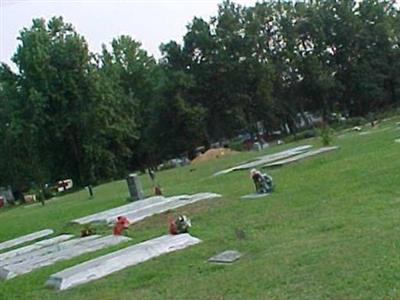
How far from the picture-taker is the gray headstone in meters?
6.56

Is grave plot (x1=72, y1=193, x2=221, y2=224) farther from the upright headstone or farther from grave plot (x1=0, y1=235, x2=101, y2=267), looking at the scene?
the upright headstone

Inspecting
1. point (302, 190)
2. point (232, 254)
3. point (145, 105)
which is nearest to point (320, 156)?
point (302, 190)

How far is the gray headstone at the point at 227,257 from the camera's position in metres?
6.56

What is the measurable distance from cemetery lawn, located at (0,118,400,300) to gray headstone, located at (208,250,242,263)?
125 millimetres

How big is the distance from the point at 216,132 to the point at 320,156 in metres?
33.1

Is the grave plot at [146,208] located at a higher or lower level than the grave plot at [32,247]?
higher

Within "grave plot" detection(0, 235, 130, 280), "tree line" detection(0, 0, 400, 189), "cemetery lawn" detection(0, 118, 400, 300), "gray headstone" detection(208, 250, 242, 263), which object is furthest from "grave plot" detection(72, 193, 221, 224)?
"tree line" detection(0, 0, 400, 189)

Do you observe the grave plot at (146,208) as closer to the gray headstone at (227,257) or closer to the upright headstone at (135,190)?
the upright headstone at (135,190)

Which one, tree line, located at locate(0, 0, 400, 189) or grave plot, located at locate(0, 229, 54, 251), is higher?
tree line, located at locate(0, 0, 400, 189)

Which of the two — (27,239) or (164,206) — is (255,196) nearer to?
(164,206)

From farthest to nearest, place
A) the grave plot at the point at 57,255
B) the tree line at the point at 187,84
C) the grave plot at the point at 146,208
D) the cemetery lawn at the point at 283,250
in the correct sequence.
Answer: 1. the tree line at the point at 187,84
2. the grave plot at the point at 146,208
3. the grave plot at the point at 57,255
4. the cemetery lawn at the point at 283,250

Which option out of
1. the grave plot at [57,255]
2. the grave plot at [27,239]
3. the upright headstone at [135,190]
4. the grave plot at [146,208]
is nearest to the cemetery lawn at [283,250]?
the grave plot at [57,255]

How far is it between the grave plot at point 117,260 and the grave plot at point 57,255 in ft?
3.72

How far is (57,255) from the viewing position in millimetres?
9242
